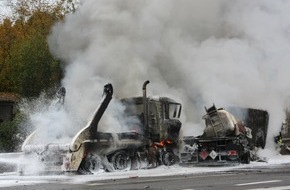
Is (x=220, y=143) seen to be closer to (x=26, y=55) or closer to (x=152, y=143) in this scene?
(x=152, y=143)

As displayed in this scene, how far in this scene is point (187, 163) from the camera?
697 inches

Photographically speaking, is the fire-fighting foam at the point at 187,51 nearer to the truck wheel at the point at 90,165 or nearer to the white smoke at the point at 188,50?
the white smoke at the point at 188,50

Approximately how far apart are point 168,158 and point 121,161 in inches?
92.3

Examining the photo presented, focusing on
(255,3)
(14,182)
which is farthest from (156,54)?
(14,182)

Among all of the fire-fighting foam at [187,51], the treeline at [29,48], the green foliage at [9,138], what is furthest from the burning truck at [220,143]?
the treeline at [29,48]

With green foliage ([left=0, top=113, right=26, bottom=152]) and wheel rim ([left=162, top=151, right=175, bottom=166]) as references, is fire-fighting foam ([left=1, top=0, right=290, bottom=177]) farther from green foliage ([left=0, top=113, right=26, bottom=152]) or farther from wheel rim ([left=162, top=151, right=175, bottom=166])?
green foliage ([left=0, top=113, right=26, bottom=152])

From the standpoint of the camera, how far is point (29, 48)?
34125mm

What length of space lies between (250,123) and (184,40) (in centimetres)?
404

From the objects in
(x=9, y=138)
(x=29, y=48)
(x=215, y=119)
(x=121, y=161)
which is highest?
(x=29, y=48)

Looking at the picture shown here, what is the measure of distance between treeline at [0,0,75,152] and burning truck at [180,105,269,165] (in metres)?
6.22

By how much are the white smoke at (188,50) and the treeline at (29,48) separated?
8.35 meters

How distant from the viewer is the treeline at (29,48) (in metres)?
33.5

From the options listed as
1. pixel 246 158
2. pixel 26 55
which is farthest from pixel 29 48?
pixel 246 158

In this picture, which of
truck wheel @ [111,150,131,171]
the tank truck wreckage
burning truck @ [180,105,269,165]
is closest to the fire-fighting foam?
the tank truck wreckage
